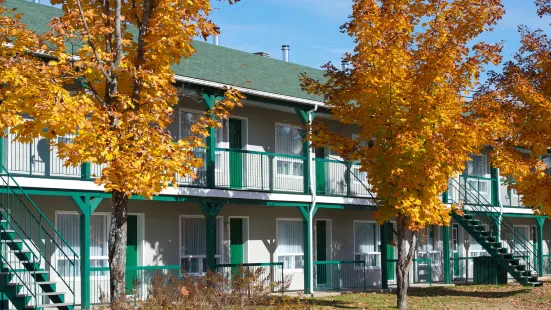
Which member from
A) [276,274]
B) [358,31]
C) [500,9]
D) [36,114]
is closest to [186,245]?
[276,274]

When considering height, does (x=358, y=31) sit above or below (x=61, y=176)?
above

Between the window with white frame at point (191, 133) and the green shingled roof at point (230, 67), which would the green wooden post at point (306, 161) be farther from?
the window with white frame at point (191, 133)

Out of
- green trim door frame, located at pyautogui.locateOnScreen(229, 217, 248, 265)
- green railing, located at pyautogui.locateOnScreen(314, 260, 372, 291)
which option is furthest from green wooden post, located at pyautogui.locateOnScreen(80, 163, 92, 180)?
green railing, located at pyautogui.locateOnScreen(314, 260, 372, 291)

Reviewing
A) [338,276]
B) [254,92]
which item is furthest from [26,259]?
[338,276]

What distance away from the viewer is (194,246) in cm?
2559

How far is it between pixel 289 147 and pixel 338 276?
14.6 ft

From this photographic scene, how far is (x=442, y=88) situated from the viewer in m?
21.2

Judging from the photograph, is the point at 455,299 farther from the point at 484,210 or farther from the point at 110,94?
the point at 110,94

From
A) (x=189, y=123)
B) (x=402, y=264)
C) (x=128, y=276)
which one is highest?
(x=189, y=123)

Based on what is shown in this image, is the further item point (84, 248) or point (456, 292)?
point (456, 292)

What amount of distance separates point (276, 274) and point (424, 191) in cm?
738

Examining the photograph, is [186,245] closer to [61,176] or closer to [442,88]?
[61,176]

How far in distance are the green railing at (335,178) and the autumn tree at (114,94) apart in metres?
12.6

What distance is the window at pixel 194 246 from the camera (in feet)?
82.6
